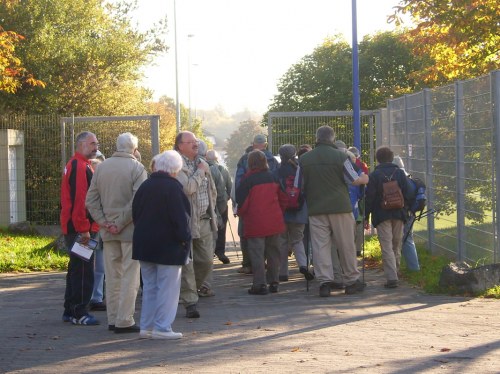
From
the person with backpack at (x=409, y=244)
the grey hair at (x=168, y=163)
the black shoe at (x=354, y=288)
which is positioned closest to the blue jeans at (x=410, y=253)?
the person with backpack at (x=409, y=244)

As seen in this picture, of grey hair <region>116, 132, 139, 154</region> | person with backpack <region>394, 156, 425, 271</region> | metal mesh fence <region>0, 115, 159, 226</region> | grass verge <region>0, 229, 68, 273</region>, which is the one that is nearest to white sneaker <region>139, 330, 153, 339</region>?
grey hair <region>116, 132, 139, 154</region>

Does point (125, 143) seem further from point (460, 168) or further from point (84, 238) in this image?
point (460, 168)

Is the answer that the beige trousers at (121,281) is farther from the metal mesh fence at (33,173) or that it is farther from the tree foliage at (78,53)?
the tree foliage at (78,53)

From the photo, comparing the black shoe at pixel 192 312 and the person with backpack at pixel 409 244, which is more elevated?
A: the person with backpack at pixel 409 244

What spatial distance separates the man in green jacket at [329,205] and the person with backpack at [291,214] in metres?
0.77

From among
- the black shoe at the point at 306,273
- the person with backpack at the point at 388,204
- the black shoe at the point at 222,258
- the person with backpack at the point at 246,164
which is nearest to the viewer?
the person with backpack at the point at 388,204

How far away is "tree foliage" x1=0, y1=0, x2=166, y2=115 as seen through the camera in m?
28.0

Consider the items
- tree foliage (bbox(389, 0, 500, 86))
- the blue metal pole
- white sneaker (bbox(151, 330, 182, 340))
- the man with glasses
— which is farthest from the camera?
tree foliage (bbox(389, 0, 500, 86))

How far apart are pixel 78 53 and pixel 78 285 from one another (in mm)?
19066

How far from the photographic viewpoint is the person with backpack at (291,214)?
44.8 feet

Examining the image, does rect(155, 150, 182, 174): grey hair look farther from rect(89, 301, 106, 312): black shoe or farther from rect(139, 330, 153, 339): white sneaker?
rect(89, 301, 106, 312): black shoe

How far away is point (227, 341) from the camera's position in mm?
9312

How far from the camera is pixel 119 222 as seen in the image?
10039 millimetres

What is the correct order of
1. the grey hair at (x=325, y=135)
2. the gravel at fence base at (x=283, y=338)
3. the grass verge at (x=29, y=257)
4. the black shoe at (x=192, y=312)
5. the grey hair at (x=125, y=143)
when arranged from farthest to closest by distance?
1. the grass verge at (x=29, y=257)
2. the grey hair at (x=325, y=135)
3. the black shoe at (x=192, y=312)
4. the grey hair at (x=125, y=143)
5. the gravel at fence base at (x=283, y=338)
